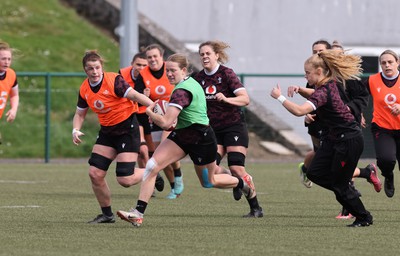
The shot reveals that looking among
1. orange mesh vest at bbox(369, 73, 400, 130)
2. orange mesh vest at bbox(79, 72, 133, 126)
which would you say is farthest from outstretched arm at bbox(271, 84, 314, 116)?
orange mesh vest at bbox(369, 73, 400, 130)

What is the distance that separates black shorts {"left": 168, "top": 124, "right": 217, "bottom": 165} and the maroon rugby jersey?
3.94 feet

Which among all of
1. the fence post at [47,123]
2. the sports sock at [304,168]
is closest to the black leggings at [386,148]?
the sports sock at [304,168]

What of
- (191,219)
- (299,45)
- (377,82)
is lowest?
(299,45)

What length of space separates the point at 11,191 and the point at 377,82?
5.27m

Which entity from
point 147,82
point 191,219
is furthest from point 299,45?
point 191,219

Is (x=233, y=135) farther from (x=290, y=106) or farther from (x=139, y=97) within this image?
(x=290, y=106)

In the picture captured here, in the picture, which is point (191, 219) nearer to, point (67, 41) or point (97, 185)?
point (97, 185)

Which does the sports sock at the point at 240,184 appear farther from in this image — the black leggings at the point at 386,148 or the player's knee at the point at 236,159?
the black leggings at the point at 386,148

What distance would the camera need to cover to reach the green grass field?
946 cm

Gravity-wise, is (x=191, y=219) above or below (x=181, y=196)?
above

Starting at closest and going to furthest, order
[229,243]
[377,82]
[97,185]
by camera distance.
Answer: [229,243], [97,185], [377,82]

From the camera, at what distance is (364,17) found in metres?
30.4

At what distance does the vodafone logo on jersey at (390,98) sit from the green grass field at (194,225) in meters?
1.22

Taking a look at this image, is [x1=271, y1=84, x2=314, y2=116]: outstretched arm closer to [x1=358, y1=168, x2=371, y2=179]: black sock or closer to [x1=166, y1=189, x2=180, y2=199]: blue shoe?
[x1=358, y1=168, x2=371, y2=179]: black sock
